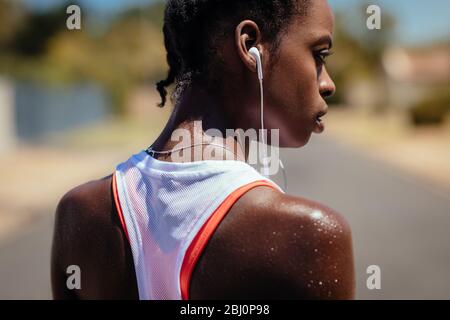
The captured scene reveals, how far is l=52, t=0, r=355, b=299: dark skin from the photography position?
1.01 metres

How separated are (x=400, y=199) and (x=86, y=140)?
15004mm

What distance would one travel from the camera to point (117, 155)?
18.1m

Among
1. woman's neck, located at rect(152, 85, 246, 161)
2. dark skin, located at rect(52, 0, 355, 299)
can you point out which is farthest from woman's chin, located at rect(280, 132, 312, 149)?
woman's neck, located at rect(152, 85, 246, 161)

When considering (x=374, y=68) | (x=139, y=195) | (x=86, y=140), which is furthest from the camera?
(x=374, y=68)

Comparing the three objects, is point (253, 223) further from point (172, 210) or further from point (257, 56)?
point (257, 56)

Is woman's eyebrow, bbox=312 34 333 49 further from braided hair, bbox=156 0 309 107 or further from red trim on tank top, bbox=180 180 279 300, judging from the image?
red trim on tank top, bbox=180 180 279 300

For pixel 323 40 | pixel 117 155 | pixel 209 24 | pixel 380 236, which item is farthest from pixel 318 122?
pixel 117 155

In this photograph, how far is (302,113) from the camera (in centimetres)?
122

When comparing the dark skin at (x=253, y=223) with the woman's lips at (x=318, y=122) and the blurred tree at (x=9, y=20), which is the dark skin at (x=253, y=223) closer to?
the woman's lips at (x=318, y=122)

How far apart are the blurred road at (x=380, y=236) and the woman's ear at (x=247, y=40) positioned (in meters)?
4.95

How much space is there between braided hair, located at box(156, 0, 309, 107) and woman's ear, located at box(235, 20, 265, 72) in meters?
0.01
